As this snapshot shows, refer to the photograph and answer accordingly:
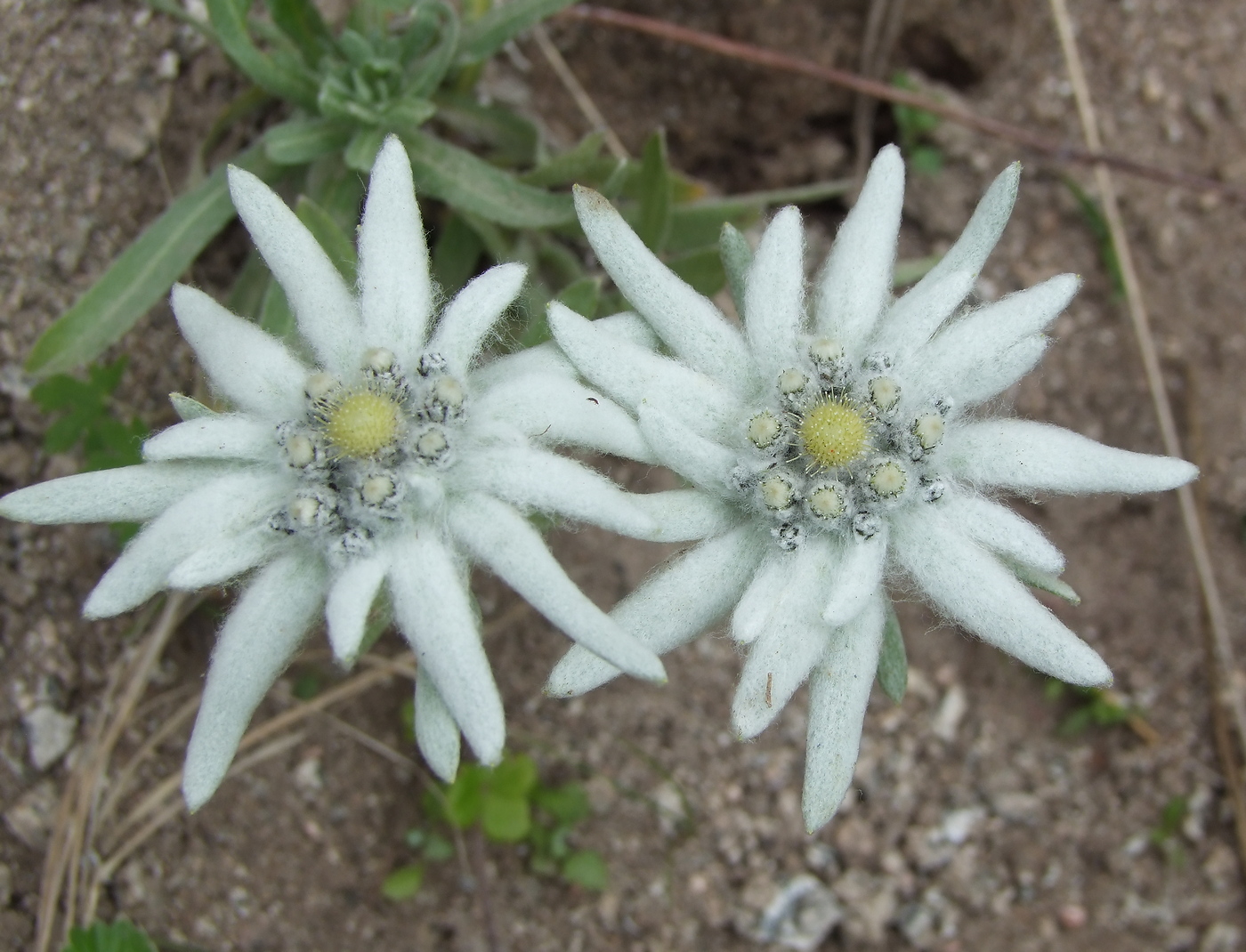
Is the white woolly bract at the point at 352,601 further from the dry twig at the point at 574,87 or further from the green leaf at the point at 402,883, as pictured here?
the dry twig at the point at 574,87

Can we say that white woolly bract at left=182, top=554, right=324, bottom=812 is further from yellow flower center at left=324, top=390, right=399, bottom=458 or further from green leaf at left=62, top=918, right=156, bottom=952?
green leaf at left=62, top=918, right=156, bottom=952

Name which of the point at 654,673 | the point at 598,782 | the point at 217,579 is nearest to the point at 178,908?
the point at 598,782

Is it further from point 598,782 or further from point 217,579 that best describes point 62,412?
point 598,782

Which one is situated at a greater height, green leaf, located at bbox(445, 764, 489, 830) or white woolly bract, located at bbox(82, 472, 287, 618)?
white woolly bract, located at bbox(82, 472, 287, 618)

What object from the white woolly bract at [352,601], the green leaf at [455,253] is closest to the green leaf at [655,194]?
the green leaf at [455,253]

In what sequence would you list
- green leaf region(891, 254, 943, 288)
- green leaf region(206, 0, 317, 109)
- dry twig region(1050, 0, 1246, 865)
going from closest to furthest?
green leaf region(206, 0, 317, 109) < green leaf region(891, 254, 943, 288) < dry twig region(1050, 0, 1246, 865)

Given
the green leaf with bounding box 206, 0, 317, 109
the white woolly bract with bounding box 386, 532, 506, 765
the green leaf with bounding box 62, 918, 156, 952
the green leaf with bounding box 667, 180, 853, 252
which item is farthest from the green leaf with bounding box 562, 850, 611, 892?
the green leaf with bounding box 206, 0, 317, 109

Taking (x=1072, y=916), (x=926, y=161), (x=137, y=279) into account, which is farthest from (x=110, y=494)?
(x=1072, y=916)
